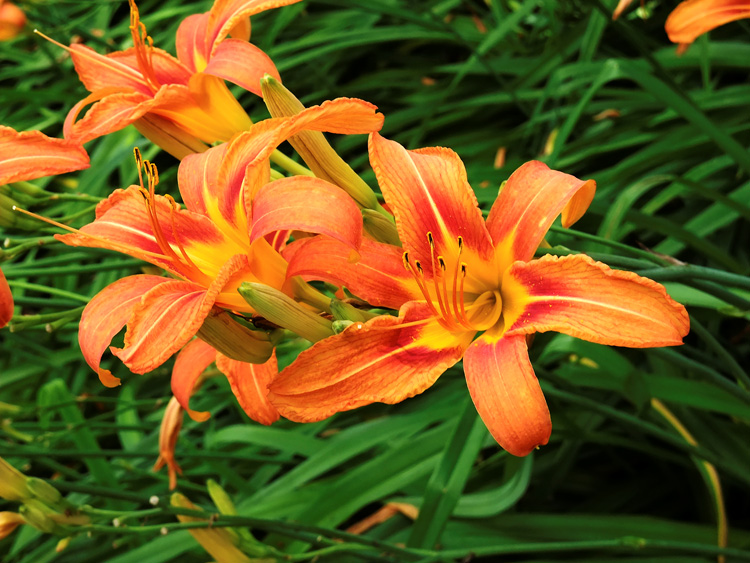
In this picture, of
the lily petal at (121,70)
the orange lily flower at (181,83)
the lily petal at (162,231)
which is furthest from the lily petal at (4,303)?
the lily petal at (121,70)

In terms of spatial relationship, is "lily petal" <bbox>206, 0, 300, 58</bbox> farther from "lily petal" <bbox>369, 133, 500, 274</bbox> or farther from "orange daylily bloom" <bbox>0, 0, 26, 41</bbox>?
"orange daylily bloom" <bbox>0, 0, 26, 41</bbox>

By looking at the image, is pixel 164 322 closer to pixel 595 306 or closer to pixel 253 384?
pixel 253 384

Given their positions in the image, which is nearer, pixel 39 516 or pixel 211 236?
pixel 211 236

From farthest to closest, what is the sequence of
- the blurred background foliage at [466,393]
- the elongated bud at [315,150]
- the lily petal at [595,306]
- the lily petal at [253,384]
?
1. the blurred background foliage at [466,393]
2. the lily petal at [253,384]
3. the elongated bud at [315,150]
4. the lily petal at [595,306]

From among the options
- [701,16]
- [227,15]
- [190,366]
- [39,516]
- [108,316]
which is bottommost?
[39,516]

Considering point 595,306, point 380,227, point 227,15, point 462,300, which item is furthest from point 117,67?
point 595,306

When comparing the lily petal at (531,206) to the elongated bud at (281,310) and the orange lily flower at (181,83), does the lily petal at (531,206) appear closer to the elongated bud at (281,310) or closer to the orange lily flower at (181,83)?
the elongated bud at (281,310)

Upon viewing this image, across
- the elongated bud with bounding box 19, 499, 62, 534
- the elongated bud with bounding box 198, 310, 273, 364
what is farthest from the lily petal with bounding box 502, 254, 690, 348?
the elongated bud with bounding box 19, 499, 62, 534
